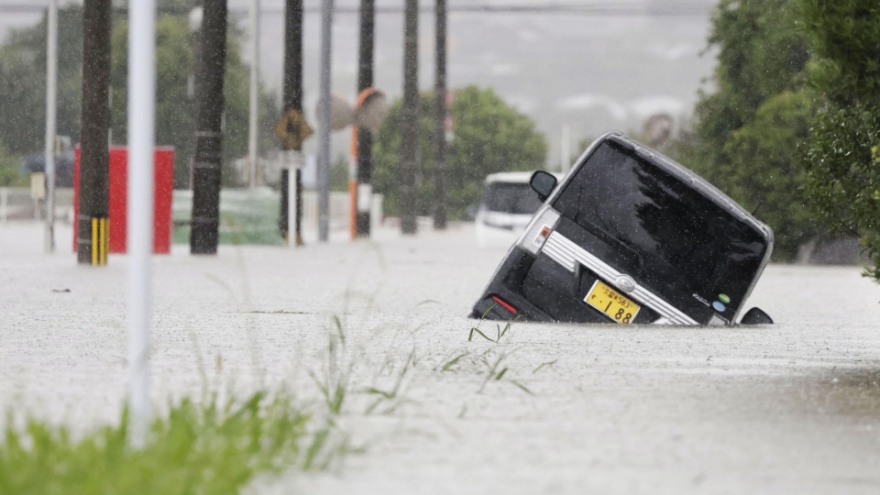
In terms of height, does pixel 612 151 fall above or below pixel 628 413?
above

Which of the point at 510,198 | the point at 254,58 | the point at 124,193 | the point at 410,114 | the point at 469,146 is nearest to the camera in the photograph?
the point at 124,193

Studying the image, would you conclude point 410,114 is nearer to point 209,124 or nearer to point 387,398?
point 209,124

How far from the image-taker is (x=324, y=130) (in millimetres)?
44000

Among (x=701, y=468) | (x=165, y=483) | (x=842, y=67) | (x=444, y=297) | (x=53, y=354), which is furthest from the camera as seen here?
(x=444, y=297)

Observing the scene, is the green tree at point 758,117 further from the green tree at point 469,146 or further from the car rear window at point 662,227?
the green tree at point 469,146

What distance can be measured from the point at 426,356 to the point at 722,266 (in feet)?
11.4

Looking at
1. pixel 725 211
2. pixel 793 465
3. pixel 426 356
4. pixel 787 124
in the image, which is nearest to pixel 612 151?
pixel 725 211

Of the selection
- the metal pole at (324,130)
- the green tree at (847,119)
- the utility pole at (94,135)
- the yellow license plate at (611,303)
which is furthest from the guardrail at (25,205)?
the green tree at (847,119)

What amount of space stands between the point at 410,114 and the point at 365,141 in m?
8.63

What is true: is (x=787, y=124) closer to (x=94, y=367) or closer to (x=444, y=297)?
(x=444, y=297)

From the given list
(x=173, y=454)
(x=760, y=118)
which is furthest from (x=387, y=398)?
(x=760, y=118)

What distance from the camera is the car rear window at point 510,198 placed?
140ft

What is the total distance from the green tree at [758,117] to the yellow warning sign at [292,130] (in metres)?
8.14

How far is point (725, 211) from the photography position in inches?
550
